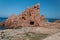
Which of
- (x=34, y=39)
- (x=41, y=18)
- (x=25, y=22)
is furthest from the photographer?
(x=41, y=18)

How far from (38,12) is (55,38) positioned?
18267 mm

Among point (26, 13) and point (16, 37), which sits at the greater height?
point (26, 13)

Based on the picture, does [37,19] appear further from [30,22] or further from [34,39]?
[34,39]

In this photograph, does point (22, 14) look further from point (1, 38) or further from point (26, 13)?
point (1, 38)

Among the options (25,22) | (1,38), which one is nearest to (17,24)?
(25,22)

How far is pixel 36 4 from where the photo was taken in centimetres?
3678

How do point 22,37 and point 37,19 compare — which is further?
point 37,19

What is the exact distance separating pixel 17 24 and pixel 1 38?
50.4ft

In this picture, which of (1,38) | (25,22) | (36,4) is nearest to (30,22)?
(25,22)

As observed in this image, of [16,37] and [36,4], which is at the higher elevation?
[36,4]

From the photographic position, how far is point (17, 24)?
116ft

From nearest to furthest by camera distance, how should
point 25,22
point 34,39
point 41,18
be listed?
point 34,39 < point 25,22 < point 41,18

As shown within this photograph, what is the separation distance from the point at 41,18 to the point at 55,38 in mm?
20472

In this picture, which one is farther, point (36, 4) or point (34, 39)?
point (36, 4)
